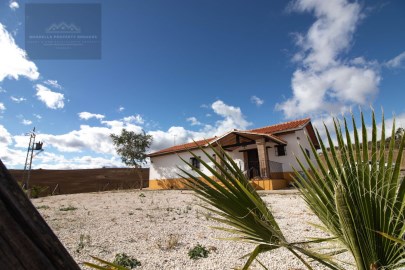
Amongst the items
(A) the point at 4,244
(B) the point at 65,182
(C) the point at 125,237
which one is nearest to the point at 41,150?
(B) the point at 65,182

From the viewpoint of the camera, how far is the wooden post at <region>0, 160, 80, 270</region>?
51cm

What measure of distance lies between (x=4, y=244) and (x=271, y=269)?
127 inches

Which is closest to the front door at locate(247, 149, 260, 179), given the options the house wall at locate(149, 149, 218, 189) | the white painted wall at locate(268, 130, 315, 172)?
the white painted wall at locate(268, 130, 315, 172)

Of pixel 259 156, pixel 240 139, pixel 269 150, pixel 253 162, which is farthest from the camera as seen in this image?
pixel 253 162

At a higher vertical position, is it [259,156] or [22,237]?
[259,156]

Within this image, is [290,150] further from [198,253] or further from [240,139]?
[198,253]

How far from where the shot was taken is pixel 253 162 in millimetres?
19328

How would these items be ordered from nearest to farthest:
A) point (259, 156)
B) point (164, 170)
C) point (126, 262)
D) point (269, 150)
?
point (126, 262)
point (259, 156)
point (269, 150)
point (164, 170)

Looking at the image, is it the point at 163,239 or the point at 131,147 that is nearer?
the point at 163,239

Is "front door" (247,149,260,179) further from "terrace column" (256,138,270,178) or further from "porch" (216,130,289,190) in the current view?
"terrace column" (256,138,270,178)

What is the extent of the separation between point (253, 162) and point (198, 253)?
1631cm

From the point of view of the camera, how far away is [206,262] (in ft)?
10.9

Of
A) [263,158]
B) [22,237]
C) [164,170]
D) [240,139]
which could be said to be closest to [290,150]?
[263,158]

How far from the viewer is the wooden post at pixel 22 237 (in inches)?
20.1
